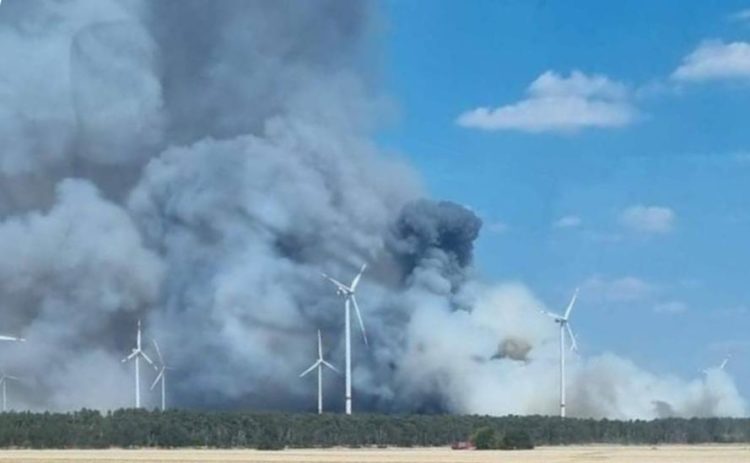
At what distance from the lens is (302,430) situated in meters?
115

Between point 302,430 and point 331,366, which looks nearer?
point 302,430

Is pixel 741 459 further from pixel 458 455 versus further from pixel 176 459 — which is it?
pixel 176 459

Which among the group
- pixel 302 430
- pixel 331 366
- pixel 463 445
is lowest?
pixel 463 445

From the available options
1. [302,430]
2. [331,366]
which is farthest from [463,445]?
[331,366]

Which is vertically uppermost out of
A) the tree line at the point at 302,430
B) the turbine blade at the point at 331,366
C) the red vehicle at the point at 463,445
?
the turbine blade at the point at 331,366

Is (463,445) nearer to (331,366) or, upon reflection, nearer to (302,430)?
(302,430)

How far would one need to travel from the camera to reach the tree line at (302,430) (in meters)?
110

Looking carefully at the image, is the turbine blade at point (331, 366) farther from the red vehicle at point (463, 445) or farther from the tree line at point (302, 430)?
the red vehicle at point (463, 445)

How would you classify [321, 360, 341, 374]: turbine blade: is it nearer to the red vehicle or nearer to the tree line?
the tree line

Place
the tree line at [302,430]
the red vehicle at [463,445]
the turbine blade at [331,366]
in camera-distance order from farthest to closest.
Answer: the turbine blade at [331,366] < the tree line at [302,430] < the red vehicle at [463,445]

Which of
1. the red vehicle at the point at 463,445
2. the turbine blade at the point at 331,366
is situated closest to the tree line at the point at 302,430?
the red vehicle at the point at 463,445

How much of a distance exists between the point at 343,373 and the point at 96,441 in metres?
45.6

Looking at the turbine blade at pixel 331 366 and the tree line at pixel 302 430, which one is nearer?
the tree line at pixel 302 430

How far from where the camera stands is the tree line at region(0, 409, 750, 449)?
110m
